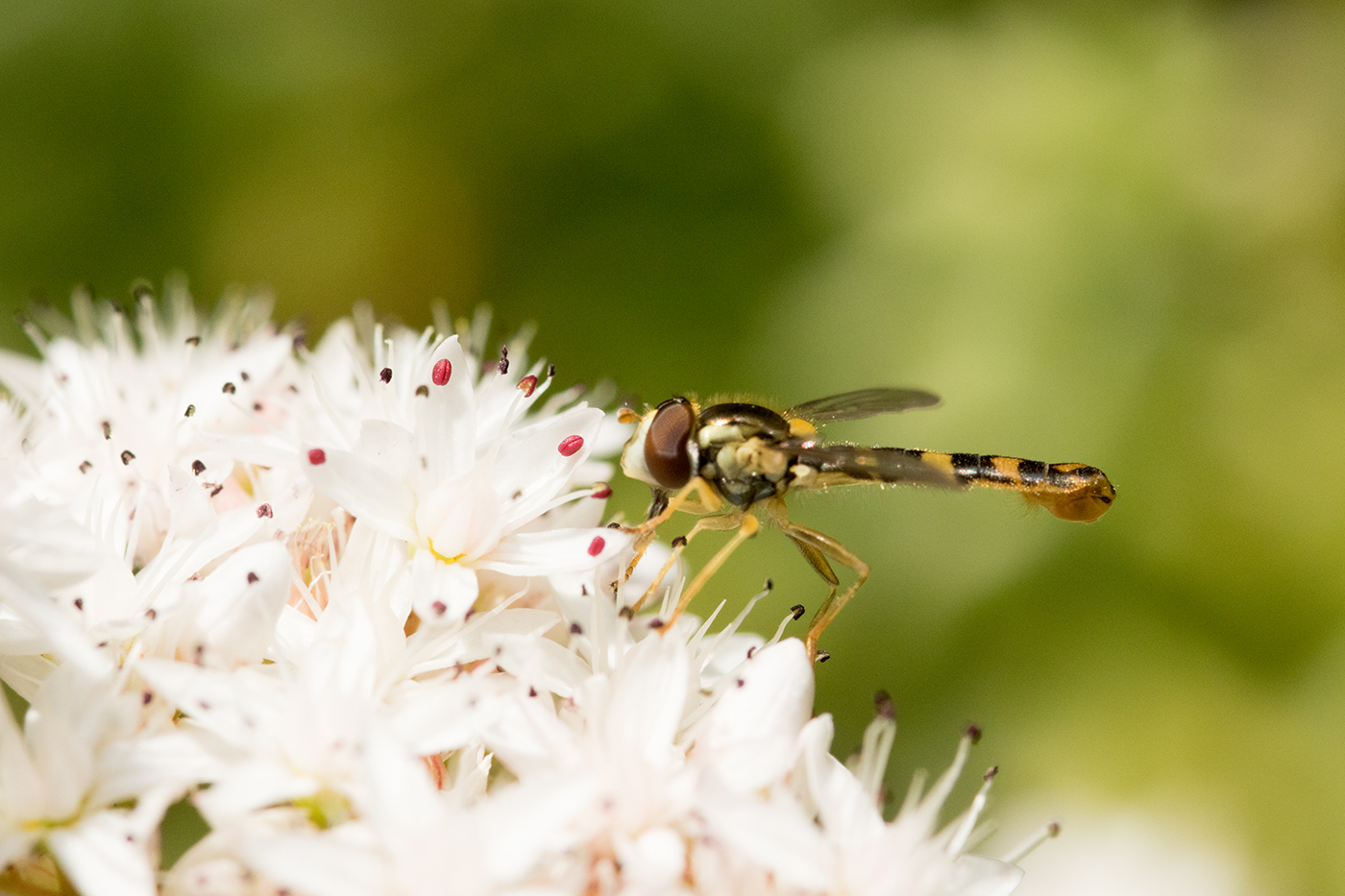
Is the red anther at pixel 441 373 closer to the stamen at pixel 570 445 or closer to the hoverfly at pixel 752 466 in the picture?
the stamen at pixel 570 445

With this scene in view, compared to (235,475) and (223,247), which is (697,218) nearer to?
(223,247)

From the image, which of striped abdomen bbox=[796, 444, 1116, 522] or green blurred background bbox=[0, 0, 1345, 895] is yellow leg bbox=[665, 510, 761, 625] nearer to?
striped abdomen bbox=[796, 444, 1116, 522]

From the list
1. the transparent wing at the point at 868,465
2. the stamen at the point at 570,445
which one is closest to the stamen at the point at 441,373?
the stamen at the point at 570,445

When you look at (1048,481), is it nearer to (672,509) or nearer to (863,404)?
(863,404)

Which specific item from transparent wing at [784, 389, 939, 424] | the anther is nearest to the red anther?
the anther

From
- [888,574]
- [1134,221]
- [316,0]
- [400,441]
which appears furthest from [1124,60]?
[400,441]

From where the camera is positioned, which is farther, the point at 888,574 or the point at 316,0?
the point at 316,0
